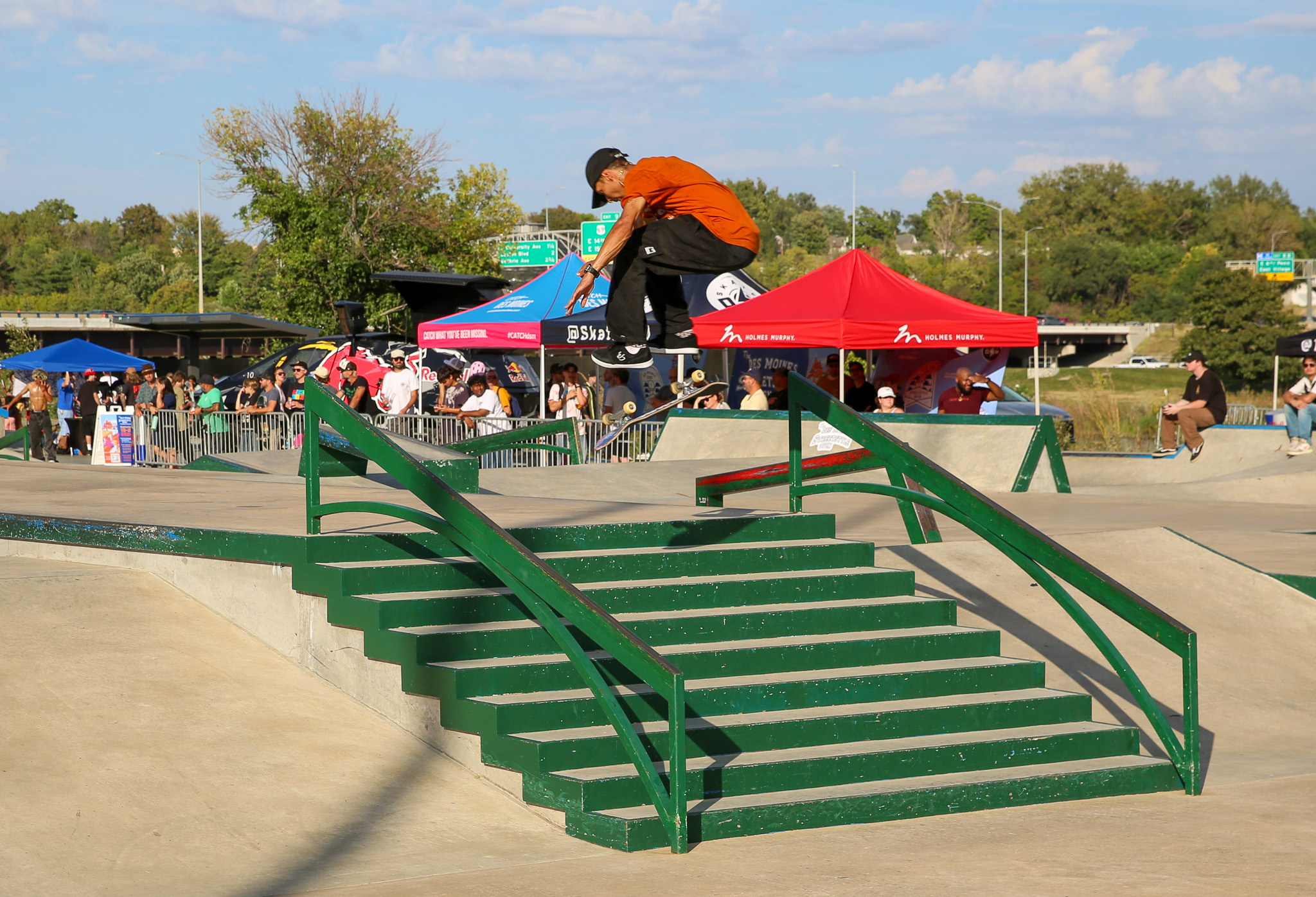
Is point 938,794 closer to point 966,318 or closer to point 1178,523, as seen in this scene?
point 1178,523

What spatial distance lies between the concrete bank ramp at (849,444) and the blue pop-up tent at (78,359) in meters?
15.9

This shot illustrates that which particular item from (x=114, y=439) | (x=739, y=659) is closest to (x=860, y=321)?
(x=114, y=439)

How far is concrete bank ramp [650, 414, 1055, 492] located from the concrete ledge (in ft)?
16.8

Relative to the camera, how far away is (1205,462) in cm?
1566

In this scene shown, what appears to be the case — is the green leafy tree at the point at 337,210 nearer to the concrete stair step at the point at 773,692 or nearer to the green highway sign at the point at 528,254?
the green highway sign at the point at 528,254

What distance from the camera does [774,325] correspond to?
1562cm

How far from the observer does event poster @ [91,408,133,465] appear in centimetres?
1728

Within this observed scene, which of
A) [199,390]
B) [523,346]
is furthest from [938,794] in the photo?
[199,390]

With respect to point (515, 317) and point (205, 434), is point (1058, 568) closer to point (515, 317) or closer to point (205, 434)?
point (515, 317)

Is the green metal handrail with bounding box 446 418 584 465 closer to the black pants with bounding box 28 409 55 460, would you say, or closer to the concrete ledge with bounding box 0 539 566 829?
the concrete ledge with bounding box 0 539 566 829

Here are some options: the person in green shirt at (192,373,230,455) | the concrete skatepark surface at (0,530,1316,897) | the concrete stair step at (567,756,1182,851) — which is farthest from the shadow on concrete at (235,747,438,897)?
the person in green shirt at (192,373,230,455)

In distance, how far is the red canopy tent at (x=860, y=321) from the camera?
1529cm

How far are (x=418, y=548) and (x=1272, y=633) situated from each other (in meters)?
4.69

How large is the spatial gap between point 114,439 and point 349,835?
48.7 ft
